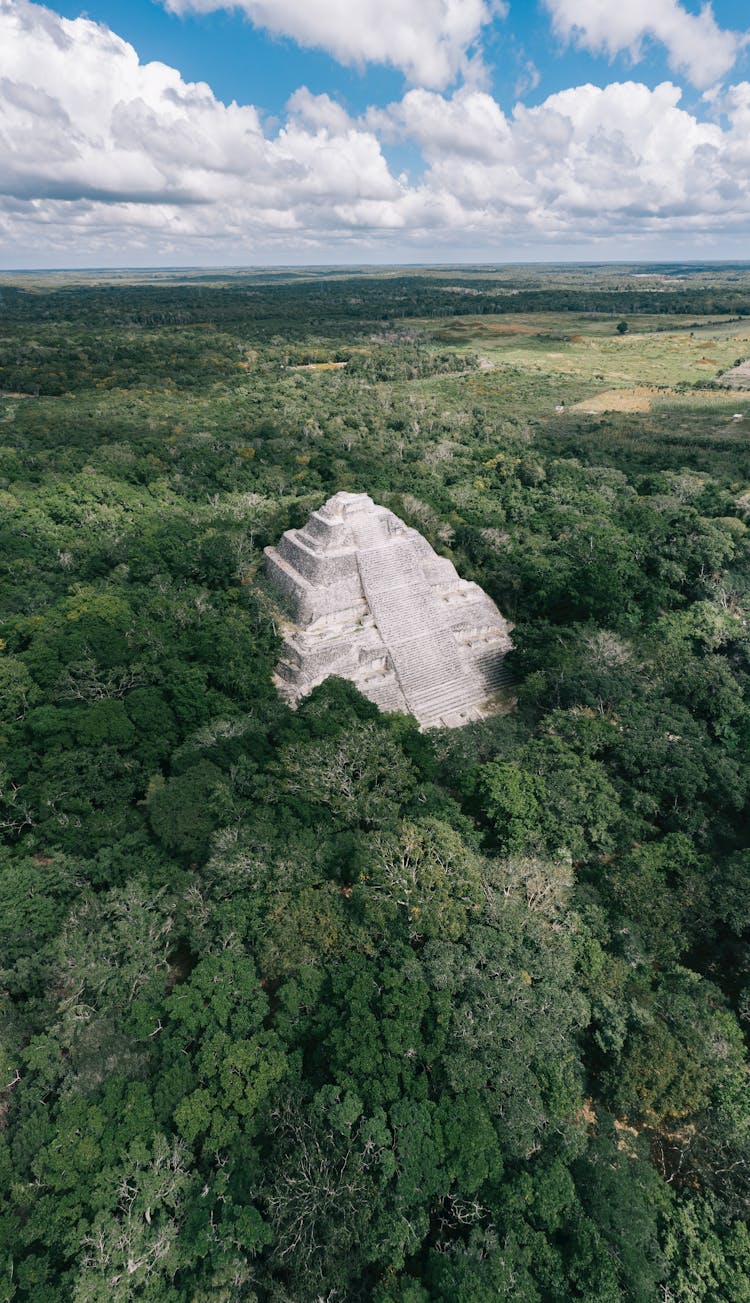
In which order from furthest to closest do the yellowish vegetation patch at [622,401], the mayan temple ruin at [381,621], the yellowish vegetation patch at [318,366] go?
the yellowish vegetation patch at [318,366], the yellowish vegetation patch at [622,401], the mayan temple ruin at [381,621]

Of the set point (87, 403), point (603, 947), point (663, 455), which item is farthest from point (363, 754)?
point (87, 403)

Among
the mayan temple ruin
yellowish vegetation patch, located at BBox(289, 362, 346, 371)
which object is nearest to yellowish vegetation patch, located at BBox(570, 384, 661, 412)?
yellowish vegetation patch, located at BBox(289, 362, 346, 371)

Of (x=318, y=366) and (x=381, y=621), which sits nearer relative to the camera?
(x=381, y=621)

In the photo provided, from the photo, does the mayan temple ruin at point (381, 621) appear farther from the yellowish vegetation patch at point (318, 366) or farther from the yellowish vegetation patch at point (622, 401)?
the yellowish vegetation patch at point (318, 366)

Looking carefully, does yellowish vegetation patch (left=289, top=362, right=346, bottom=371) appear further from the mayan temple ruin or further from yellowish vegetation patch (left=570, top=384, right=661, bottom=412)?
the mayan temple ruin

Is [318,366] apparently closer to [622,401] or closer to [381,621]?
[622,401]

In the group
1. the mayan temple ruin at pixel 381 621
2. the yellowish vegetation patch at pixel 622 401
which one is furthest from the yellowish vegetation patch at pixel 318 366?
the mayan temple ruin at pixel 381 621

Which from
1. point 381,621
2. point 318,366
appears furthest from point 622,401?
point 381,621

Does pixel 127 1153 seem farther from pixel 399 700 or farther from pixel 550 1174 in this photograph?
pixel 399 700
